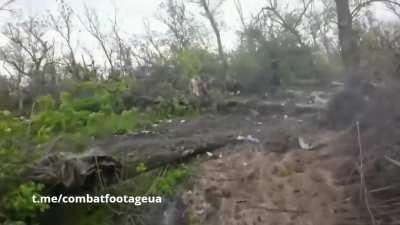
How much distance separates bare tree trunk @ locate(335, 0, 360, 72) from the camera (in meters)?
8.49

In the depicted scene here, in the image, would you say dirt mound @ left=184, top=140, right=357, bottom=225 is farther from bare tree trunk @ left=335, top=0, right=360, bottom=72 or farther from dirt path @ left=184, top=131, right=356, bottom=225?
bare tree trunk @ left=335, top=0, right=360, bottom=72

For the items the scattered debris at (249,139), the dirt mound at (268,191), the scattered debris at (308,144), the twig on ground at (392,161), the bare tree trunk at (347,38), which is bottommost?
the dirt mound at (268,191)

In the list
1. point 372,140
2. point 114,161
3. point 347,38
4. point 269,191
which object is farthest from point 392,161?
point 347,38

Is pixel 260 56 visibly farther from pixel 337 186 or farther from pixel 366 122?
pixel 337 186

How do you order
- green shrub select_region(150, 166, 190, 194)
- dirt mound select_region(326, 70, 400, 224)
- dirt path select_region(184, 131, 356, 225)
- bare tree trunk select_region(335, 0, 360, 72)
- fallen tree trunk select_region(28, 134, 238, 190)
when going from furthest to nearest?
bare tree trunk select_region(335, 0, 360, 72), green shrub select_region(150, 166, 190, 194), fallen tree trunk select_region(28, 134, 238, 190), dirt path select_region(184, 131, 356, 225), dirt mound select_region(326, 70, 400, 224)

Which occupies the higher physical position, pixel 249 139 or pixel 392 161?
pixel 249 139

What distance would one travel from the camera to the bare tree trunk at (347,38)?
334 inches

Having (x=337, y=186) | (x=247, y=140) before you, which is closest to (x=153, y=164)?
(x=247, y=140)

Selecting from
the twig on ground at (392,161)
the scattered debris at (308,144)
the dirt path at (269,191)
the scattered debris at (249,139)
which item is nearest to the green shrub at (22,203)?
the dirt path at (269,191)

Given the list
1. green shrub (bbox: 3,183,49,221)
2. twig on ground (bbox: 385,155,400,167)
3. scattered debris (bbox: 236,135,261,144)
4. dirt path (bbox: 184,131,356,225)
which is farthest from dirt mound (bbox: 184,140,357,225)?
green shrub (bbox: 3,183,49,221)

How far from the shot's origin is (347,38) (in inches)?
349

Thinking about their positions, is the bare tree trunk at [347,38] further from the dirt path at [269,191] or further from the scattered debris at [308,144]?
the dirt path at [269,191]

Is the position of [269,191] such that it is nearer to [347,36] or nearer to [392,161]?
[392,161]

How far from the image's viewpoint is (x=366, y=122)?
17.4 ft
